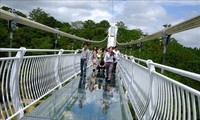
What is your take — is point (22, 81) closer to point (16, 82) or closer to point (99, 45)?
point (16, 82)

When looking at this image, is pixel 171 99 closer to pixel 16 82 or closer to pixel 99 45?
pixel 16 82

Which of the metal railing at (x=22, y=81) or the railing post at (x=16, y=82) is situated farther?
the railing post at (x=16, y=82)

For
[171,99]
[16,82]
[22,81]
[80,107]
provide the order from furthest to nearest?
[80,107], [22,81], [16,82], [171,99]

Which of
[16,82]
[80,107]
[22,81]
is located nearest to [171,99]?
[16,82]

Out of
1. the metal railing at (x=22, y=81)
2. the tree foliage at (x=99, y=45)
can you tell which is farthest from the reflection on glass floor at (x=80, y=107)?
the tree foliage at (x=99, y=45)

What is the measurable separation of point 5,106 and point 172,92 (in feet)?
6.30

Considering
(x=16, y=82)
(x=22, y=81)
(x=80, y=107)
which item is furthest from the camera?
(x=80, y=107)

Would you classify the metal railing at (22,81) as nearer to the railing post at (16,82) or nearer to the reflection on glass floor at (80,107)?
the railing post at (16,82)

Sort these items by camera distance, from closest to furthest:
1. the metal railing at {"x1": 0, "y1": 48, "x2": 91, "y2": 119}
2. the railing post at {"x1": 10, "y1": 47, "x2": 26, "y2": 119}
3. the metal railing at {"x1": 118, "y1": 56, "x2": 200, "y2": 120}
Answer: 1. the metal railing at {"x1": 118, "y1": 56, "x2": 200, "y2": 120}
2. the metal railing at {"x1": 0, "y1": 48, "x2": 91, "y2": 119}
3. the railing post at {"x1": 10, "y1": 47, "x2": 26, "y2": 119}

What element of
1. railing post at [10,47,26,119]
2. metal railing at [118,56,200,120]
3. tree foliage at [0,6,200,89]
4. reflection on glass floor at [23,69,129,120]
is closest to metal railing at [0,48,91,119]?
railing post at [10,47,26,119]

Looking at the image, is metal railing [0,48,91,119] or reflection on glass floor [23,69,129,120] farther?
reflection on glass floor [23,69,129,120]

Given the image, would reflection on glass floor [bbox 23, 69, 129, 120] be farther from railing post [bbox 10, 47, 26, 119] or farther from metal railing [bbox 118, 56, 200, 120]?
metal railing [bbox 118, 56, 200, 120]

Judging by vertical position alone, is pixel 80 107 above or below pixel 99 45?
below

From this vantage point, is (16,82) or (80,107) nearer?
(16,82)
